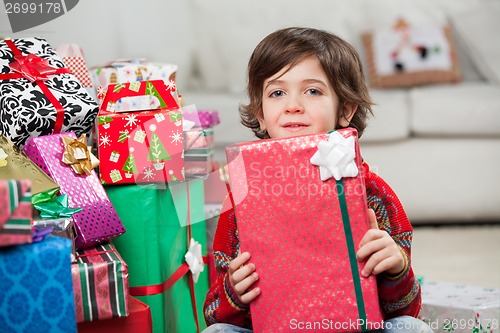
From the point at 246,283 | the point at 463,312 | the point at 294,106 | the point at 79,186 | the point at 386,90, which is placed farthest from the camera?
the point at 386,90

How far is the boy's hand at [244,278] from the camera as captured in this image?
1.02m

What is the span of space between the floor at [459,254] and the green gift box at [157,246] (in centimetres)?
79

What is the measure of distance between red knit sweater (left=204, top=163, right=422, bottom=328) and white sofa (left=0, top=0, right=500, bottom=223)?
1.01m

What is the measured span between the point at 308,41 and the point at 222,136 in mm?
1444

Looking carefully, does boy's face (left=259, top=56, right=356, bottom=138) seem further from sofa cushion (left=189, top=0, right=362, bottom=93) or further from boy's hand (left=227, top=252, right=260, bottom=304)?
sofa cushion (left=189, top=0, right=362, bottom=93)

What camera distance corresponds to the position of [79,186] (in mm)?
1295

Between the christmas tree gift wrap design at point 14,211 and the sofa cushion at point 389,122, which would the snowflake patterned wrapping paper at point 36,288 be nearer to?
the christmas tree gift wrap design at point 14,211

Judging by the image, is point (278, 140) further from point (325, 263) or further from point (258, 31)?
point (258, 31)

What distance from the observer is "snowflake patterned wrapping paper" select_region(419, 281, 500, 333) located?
152 centimetres

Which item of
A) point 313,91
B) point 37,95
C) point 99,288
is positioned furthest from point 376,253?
point 37,95

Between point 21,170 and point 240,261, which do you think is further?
point 21,170

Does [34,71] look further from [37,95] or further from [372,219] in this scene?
[372,219]

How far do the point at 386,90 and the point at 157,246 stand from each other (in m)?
1.74

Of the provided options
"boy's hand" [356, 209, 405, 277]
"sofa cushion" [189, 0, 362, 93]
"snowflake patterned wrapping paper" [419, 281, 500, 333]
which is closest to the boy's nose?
"boy's hand" [356, 209, 405, 277]
